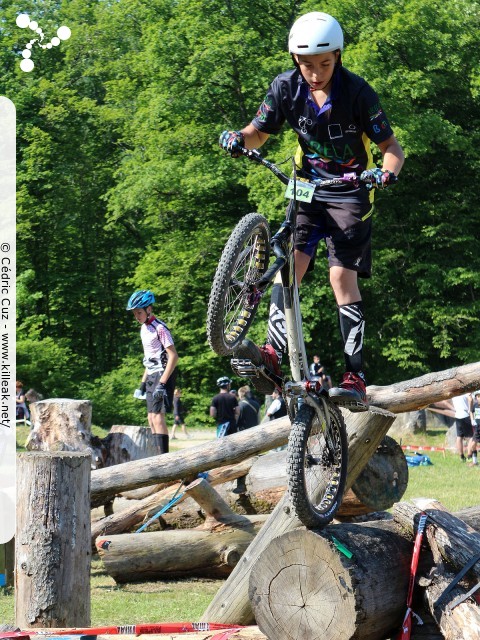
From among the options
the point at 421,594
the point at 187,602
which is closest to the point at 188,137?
the point at 187,602

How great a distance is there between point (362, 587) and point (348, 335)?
157 centimetres

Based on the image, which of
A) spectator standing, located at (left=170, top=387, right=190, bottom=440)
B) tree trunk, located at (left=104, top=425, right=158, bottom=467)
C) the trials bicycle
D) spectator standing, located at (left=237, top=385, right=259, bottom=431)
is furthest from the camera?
spectator standing, located at (left=170, top=387, right=190, bottom=440)

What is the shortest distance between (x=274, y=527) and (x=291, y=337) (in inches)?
61.0

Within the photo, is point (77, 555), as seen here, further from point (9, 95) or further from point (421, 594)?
point (9, 95)

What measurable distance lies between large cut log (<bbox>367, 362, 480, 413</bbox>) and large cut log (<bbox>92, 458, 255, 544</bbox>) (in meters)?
2.37

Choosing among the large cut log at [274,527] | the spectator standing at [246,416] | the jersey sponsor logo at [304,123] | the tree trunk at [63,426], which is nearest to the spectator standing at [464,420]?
the spectator standing at [246,416]

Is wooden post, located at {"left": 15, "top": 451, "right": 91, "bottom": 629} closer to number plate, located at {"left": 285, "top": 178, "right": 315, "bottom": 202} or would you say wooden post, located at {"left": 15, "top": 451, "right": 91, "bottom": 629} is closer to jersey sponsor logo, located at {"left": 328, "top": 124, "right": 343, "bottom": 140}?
number plate, located at {"left": 285, "top": 178, "right": 315, "bottom": 202}

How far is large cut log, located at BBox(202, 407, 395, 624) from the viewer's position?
277 inches

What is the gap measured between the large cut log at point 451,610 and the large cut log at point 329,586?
0.21m

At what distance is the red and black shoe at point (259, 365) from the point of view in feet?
19.7

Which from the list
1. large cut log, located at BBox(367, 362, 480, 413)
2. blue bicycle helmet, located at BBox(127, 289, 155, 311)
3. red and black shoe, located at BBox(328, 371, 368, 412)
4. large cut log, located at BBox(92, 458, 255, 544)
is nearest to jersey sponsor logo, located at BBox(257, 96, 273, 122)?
red and black shoe, located at BBox(328, 371, 368, 412)

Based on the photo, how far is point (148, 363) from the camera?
39.9ft

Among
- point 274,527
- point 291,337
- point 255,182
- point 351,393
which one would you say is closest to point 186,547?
point 274,527

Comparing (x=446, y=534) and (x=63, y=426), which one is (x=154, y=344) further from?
(x=446, y=534)
